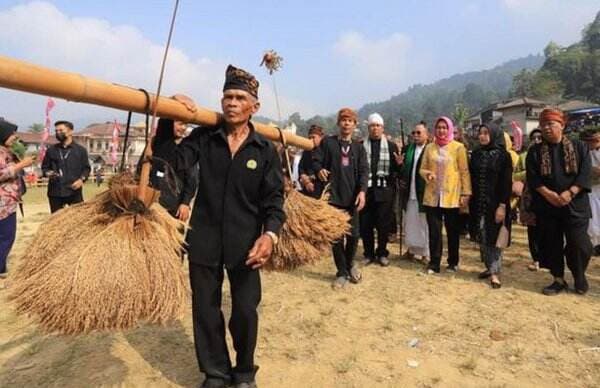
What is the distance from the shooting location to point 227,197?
9.20 feet

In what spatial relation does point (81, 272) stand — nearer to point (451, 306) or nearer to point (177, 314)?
point (177, 314)

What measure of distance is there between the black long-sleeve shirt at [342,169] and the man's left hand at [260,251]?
250 centimetres

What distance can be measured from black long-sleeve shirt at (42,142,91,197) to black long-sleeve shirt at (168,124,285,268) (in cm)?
425

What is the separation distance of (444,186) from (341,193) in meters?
1.37

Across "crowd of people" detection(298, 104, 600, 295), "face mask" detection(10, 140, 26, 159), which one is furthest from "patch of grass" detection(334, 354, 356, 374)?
"face mask" detection(10, 140, 26, 159)

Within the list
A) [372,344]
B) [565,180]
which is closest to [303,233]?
[372,344]

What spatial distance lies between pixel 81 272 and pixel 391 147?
481 centimetres

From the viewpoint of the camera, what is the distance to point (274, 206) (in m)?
2.89

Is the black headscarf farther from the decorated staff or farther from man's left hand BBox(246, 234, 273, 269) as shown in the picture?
man's left hand BBox(246, 234, 273, 269)

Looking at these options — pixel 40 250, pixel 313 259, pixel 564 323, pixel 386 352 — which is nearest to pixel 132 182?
pixel 40 250

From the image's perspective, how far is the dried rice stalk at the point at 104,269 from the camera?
82.0 inches

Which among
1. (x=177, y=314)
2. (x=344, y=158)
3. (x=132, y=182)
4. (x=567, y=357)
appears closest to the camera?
(x=177, y=314)

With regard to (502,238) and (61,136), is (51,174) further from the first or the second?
(502,238)

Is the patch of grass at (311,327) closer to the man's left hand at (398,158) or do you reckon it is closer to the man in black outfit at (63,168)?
the man's left hand at (398,158)
